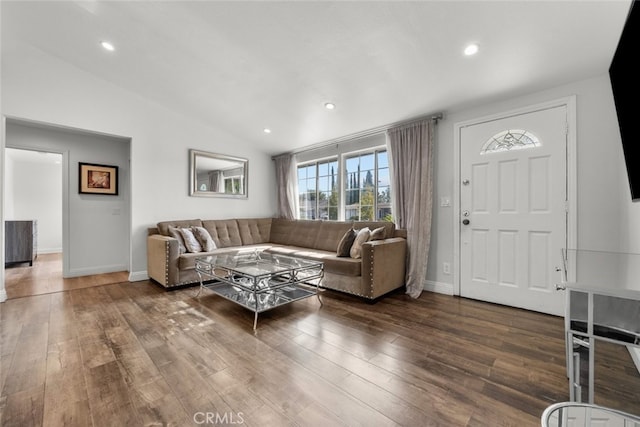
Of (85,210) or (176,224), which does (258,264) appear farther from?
(85,210)

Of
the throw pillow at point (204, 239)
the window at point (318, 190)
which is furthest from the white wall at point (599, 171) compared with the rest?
the throw pillow at point (204, 239)

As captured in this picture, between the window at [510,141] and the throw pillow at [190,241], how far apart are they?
12.2 feet

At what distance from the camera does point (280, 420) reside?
1207 millimetres

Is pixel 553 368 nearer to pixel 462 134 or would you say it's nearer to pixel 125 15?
pixel 462 134

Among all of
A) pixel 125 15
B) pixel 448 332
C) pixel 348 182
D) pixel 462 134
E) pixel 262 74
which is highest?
pixel 125 15

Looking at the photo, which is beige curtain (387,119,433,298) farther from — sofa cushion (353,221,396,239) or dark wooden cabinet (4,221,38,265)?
A: dark wooden cabinet (4,221,38,265)

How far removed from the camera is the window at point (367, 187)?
3.79 metres

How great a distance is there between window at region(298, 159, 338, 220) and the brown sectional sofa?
0.39 metres

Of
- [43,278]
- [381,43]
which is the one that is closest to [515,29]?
[381,43]

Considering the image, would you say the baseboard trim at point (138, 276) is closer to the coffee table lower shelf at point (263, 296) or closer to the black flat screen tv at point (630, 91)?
the coffee table lower shelf at point (263, 296)

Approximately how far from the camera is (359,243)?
3.07m

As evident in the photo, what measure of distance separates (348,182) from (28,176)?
24.2 ft

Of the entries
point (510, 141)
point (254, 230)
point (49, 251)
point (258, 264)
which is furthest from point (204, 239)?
point (49, 251)

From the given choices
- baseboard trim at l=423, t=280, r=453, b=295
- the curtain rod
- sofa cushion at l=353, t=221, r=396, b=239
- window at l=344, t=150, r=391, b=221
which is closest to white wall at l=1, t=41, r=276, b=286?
the curtain rod
